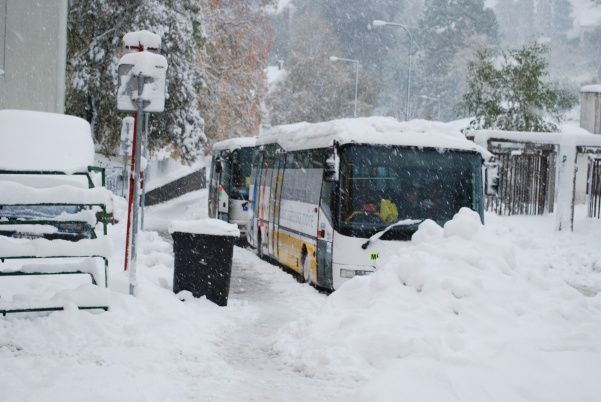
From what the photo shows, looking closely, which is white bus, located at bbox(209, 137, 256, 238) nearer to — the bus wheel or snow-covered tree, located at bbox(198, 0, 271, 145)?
snow-covered tree, located at bbox(198, 0, 271, 145)

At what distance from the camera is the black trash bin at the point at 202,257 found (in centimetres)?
1150

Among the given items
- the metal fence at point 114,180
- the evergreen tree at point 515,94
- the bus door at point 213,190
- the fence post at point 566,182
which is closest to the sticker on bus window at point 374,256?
the fence post at point 566,182

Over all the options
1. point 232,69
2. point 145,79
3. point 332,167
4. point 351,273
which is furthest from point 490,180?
point 232,69

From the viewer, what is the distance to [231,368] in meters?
8.23

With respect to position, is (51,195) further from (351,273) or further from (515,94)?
(515,94)

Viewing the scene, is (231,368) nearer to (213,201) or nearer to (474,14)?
(213,201)

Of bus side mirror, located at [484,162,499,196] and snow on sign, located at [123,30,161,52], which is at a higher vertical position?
snow on sign, located at [123,30,161,52]

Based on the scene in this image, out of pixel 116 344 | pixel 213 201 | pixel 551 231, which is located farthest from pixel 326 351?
pixel 213 201

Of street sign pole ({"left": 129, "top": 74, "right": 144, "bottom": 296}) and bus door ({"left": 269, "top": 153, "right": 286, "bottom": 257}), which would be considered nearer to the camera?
street sign pole ({"left": 129, "top": 74, "right": 144, "bottom": 296})

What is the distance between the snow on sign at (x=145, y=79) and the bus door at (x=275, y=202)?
6817 millimetres

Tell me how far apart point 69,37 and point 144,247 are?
13744mm

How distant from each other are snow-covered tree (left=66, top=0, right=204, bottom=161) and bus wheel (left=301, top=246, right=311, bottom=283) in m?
13.2

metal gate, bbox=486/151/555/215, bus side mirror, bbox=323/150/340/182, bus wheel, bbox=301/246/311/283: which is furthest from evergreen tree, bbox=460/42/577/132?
bus side mirror, bbox=323/150/340/182

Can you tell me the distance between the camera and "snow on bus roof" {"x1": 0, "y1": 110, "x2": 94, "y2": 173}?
1372 centimetres
